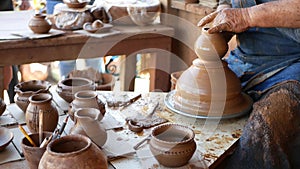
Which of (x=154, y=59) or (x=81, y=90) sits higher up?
(x=81, y=90)

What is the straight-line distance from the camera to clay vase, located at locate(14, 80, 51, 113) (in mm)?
1767

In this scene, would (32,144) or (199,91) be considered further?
(199,91)

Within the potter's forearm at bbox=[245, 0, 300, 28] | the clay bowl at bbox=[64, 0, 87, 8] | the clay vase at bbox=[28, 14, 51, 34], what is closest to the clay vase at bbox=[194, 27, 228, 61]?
the potter's forearm at bbox=[245, 0, 300, 28]

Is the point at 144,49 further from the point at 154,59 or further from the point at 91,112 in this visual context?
the point at 91,112

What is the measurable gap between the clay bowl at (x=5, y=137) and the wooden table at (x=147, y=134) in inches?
1.5

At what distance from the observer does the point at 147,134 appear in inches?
65.2

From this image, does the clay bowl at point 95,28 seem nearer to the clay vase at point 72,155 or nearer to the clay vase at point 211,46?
the clay vase at point 211,46

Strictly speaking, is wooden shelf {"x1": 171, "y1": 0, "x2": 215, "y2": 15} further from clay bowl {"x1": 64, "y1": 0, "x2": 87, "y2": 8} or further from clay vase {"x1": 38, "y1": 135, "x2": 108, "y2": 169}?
clay vase {"x1": 38, "y1": 135, "x2": 108, "y2": 169}

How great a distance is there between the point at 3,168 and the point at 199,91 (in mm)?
847

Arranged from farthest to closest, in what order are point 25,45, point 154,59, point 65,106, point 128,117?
1. point 154,59
2. point 25,45
3. point 65,106
4. point 128,117

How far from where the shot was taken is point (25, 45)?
8.66 ft

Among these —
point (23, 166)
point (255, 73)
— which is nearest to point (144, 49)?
point (255, 73)

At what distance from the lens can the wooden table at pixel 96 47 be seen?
2650mm

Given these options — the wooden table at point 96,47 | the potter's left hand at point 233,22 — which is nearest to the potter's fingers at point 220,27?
the potter's left hand at point 233,22
